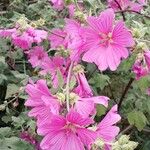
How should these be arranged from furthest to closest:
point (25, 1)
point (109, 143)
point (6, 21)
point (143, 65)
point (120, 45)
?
point (25, 1) → point (6, 21) → point (143, 65) → point (120, 45) → point (109, 143)

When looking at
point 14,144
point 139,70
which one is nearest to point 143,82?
point 139,70

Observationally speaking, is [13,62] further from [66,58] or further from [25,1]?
[25,1]

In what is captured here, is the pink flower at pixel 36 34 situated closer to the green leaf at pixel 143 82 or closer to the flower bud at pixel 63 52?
the flower bud at pixel 63 52

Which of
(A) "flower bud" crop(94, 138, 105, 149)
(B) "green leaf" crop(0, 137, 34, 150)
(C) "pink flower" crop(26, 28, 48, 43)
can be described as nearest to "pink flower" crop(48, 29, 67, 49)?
(C) "pink flower" crop(26, 28, 48, 43)

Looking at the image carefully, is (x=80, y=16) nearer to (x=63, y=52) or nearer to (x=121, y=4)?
(x=63, y=52)

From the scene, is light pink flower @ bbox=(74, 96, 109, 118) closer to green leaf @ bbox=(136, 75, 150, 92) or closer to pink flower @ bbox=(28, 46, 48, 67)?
green leaf @ bbox=(136, 75, 150, 92)

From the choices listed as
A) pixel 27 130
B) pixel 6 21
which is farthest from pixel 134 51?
pixel 6 21
